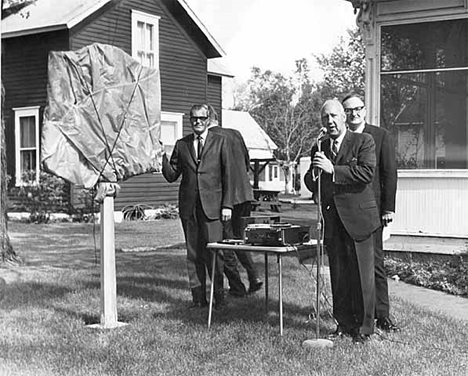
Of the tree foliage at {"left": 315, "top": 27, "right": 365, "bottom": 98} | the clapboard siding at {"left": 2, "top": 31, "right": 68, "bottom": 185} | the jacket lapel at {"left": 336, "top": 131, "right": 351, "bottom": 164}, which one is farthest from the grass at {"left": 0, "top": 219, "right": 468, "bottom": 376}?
the tree foliage at {"left": 315, "top": 27, "right": 365, "bottom": 98}

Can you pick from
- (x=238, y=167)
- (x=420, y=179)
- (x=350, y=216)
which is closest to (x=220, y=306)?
(x=238, y=167)

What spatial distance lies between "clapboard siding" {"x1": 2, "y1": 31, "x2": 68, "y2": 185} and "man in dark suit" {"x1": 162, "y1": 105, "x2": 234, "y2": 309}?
14240 mm

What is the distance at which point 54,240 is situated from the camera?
53.3ft

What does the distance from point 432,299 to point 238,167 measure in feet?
9.24

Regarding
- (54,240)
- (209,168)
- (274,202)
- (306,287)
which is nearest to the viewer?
(209,168)

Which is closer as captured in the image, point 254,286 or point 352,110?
point 352,110

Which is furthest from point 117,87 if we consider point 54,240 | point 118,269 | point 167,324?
point 54,240

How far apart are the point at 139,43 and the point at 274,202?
7699mm

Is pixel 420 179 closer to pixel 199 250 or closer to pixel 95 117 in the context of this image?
pixel 199 250

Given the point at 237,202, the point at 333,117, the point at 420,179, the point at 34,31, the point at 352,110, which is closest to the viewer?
the point at 333,117

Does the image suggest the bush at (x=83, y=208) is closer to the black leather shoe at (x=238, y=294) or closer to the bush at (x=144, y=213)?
the bush at (x=144, y=213)

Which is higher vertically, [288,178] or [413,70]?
[413,70]

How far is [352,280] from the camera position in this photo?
6508mm

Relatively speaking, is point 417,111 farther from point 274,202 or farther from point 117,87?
point 274,202
